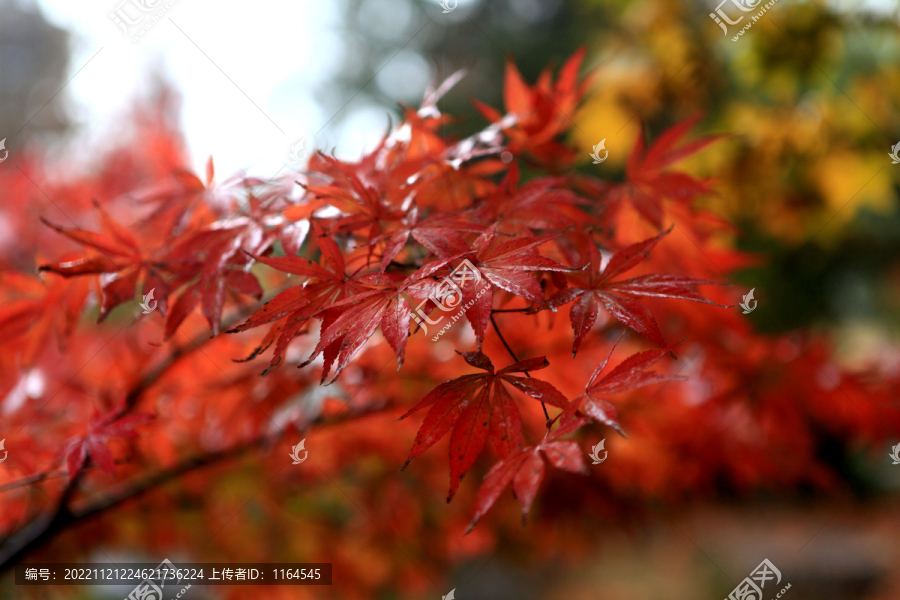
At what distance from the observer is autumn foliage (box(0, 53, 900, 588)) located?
74cm

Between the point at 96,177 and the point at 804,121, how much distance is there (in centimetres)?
384

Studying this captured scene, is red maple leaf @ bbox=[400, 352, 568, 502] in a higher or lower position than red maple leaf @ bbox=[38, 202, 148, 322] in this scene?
lower

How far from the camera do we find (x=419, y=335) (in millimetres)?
1582

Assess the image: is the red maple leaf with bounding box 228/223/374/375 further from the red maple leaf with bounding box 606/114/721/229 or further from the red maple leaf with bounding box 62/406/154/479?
the red maple leaf with bounding box 606/114/721/229

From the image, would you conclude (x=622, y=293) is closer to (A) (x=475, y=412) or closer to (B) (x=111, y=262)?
(A) (x=475, y=412)

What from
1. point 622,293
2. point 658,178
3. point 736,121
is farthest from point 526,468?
point 736,121

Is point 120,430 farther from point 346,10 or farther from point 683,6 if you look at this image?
point 346,10

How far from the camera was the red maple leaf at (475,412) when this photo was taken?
72cm

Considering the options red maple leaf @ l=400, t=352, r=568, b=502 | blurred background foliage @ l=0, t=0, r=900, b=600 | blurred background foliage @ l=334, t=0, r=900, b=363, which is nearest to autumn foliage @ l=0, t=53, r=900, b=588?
red maple leaf @ l=400, t=352, r=568, b=502

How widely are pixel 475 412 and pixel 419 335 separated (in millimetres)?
847

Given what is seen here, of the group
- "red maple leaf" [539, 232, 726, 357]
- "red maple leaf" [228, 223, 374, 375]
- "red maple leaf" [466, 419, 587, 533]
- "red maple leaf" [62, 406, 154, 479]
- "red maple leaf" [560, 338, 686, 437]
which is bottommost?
"red maple leaf" [62, 406, 154, 479]

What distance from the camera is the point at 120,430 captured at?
42.3 inches

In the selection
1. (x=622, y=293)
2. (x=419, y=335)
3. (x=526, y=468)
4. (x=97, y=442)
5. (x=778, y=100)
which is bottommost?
(x=778, y=100)

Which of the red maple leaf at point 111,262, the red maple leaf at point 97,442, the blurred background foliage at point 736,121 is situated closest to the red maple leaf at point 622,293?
the blurred background foliage at point 736,121
